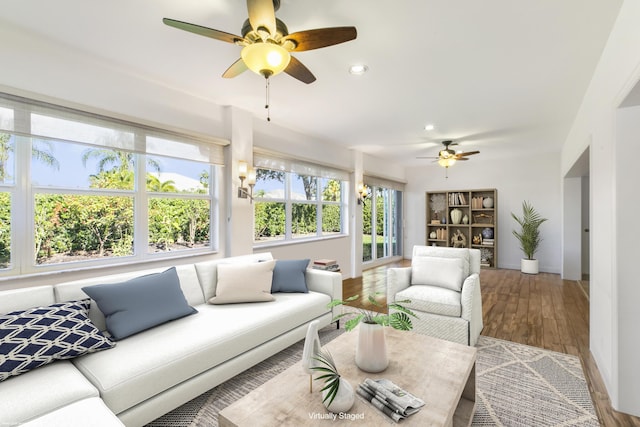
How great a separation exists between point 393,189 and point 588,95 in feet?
15.4

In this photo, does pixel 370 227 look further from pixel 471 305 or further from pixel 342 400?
pixel 342 400

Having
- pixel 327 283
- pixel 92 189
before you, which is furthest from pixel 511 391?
pixel 92 189

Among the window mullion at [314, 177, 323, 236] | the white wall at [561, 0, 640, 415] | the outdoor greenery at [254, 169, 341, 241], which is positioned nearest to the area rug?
the white wall at [561, 0, 640, 415]

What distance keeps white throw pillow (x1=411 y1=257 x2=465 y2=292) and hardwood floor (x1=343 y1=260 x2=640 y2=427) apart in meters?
0.65

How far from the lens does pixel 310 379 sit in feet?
4.66

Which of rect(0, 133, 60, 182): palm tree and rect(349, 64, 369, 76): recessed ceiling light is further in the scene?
rect(349, 64, 369, 76): recessed ceiling light

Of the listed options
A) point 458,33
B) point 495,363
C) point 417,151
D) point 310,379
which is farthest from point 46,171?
→ point 417,151

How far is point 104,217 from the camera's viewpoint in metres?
2.80

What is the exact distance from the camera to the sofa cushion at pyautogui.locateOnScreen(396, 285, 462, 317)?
107 inches

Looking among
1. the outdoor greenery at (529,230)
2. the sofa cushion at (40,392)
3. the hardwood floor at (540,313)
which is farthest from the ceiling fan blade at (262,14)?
the outdoor greenery at (529,230)

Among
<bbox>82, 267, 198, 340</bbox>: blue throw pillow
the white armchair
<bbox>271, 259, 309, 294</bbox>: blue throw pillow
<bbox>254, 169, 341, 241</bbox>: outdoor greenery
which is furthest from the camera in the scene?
<bbox>254, 169, 341, 241</bbox>: outdoor greenery

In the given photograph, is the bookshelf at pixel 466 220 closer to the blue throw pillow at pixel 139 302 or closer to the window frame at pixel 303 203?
the window frame at pixel 303 203

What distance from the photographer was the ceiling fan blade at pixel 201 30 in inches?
61.5

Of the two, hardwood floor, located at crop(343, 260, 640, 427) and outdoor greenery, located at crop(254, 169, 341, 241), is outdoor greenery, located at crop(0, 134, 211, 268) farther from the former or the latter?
hardwood floor, located at crop(343, 260, 640, 427)
